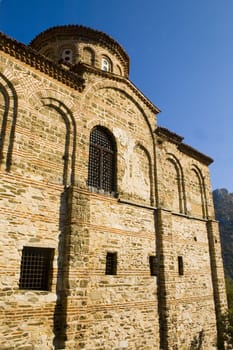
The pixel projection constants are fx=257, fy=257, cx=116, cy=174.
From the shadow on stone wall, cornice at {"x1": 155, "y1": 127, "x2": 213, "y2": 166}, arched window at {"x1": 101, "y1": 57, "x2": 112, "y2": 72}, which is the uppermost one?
arched window at {"x1": 101, "y1": 57, "x2": 112, "y2": 72}

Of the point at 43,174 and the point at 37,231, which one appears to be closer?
the point at 37,231

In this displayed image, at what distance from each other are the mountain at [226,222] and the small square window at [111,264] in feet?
139

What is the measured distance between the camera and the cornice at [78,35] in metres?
13.8

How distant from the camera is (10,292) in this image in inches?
246

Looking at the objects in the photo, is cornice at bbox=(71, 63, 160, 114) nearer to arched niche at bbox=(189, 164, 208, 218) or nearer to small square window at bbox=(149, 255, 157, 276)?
arched niche at bbox=(189, 164, 208, 218)

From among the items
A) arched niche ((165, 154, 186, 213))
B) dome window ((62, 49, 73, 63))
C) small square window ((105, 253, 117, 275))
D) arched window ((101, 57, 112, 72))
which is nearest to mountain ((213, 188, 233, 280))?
arched niche ((165, 154, 186, 213))

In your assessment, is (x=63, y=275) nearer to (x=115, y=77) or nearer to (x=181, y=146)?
(x=115, y=77)

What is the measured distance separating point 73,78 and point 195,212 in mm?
8864

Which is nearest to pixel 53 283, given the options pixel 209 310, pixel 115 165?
pixel 115 165

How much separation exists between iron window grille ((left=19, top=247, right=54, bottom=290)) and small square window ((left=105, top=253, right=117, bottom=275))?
216cm

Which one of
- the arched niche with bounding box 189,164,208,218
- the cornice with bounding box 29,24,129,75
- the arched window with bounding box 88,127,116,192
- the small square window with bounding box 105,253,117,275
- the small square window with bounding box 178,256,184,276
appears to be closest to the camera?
the small square window with bounding box 105,253,117,275

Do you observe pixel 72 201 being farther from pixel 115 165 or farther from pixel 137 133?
pixel 137 133

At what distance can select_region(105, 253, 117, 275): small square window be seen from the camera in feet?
28.2

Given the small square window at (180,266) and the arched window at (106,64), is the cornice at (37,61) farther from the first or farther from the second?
the small square window at (180,266)
